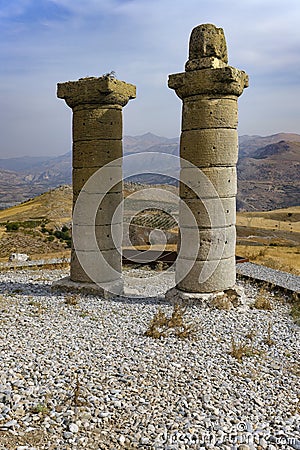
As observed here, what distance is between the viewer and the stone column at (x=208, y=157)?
10109mm

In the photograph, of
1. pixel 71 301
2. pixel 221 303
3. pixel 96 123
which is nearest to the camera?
pixel 221 303

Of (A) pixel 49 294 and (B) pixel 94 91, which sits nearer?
(B) pixel 94 91

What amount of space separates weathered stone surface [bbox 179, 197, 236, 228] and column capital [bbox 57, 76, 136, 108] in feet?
9.89

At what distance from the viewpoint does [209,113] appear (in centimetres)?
1012

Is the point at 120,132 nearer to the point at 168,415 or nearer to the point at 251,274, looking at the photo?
the point at 251,274

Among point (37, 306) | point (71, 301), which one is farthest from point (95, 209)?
point (37, 306)

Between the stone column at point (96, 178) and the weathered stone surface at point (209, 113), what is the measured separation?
1924mm

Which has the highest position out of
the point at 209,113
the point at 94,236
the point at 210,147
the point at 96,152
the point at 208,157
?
the point at 209,113

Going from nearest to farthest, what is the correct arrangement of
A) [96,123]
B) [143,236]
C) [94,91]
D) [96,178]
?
[94,91] < [96,123] < [96,178] < [143,236]

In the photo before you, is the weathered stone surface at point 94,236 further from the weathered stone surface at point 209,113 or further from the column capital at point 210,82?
the column capital at point 210,82

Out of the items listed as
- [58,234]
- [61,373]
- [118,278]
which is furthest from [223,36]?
[58,234]

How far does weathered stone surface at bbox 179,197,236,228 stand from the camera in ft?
33.9

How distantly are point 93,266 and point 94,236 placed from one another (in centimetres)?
75

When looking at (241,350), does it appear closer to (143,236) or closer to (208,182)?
(208,182)
